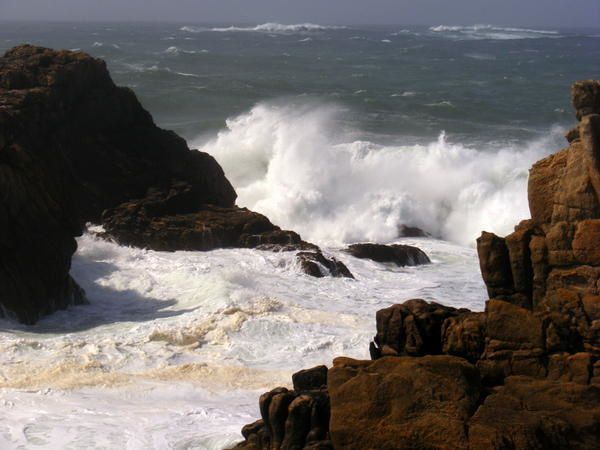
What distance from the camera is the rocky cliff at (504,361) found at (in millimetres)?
10055

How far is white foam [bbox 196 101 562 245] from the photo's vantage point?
102ft

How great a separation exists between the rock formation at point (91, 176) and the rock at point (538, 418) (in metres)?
10.8

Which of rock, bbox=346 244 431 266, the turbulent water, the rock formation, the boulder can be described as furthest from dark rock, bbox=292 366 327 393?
rock, bbox=346 244 431 266

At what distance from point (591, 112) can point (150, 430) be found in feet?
21.9

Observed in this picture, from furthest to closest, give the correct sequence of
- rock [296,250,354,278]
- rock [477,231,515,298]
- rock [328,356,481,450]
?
rock [296,250,354,278] → rock [477,231,515,298] → rock [328,356,481,450]

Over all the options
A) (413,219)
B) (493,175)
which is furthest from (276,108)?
(413,219)

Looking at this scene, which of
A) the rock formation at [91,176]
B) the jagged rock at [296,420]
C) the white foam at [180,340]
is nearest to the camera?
the jagged rock at [296,420]

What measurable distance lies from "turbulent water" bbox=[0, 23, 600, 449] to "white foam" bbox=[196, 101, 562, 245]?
82mm

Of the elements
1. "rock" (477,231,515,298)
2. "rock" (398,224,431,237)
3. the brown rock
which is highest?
the brown rock

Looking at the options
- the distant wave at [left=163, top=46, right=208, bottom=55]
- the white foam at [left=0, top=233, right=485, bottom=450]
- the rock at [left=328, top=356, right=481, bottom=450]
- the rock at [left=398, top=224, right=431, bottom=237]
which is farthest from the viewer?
the distant wave at [left=163, top=46, right=208, bottom=55]

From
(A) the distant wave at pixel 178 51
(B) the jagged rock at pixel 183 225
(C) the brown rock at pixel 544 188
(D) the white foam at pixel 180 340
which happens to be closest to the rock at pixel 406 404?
(C) the brown rock at pixel 544 188

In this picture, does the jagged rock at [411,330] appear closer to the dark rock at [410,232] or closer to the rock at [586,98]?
the rock at [586,98]

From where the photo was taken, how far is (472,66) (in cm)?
8100

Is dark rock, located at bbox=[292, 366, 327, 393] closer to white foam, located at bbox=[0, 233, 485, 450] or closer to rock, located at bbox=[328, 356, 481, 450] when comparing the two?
rock, located at bbox=[328, 356, 481, 450]
